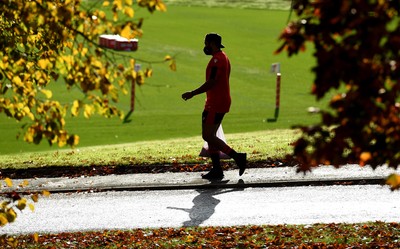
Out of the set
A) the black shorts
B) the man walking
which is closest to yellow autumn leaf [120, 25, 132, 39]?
the man walking

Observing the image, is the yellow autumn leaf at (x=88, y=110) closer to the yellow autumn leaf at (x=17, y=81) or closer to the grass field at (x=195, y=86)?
the yellow autumn leaf at (x=17, y=81)

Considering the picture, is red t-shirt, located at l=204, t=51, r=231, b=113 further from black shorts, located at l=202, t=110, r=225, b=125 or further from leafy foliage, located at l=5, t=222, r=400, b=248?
leafy foliage, located at l=5, t=222, r=400, b=248

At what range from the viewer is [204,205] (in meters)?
12.7

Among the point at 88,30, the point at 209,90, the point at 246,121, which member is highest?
the point at 88,30

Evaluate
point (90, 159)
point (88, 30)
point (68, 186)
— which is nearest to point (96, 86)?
point (88, 30)

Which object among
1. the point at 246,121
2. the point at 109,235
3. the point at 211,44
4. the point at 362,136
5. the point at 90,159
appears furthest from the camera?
the point at 246,121

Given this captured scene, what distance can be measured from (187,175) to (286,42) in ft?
26.8

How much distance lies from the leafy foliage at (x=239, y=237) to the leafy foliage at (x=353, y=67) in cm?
399

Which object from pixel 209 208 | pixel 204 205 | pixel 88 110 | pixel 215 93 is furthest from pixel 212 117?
pixel 88 110

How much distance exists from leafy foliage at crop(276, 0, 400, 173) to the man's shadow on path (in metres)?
5.36

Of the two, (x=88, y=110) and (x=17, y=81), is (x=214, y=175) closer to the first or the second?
(x=17, y=81)

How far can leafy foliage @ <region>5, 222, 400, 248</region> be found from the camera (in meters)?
10.6

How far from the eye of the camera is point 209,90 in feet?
43.9

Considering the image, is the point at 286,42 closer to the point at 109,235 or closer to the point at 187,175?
the point at 109,235
